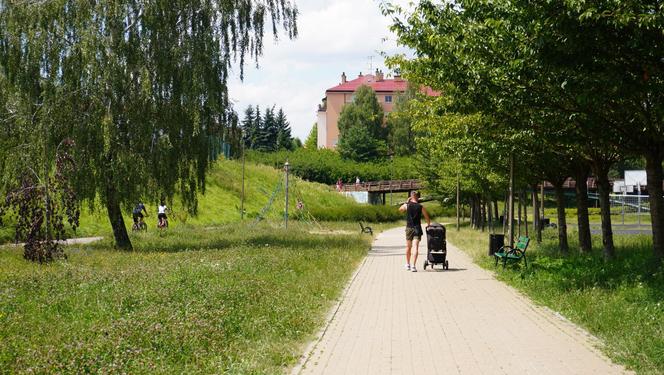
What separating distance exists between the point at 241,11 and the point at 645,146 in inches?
584

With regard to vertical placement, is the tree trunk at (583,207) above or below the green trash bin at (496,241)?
above

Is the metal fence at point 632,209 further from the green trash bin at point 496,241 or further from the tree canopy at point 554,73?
the tree canopy at point 554,73

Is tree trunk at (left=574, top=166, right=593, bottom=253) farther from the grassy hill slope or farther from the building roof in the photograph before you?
the building roof

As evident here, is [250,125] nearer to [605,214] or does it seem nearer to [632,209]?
[632,209]

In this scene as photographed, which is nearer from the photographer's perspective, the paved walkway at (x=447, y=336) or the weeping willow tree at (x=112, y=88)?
the paved walkway at (x=447, y=336)

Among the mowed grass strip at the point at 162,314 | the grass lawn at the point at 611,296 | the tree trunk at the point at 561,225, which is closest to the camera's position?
the mowed grass strip at the point at 162,314

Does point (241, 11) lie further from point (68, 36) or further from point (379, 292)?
point (379, 292)

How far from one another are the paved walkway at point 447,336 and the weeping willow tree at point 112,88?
10373mm

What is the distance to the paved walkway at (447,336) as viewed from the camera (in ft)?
24.9

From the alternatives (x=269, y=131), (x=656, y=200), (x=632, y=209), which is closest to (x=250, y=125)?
(x=269, y=131)

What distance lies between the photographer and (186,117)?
23.4 metres

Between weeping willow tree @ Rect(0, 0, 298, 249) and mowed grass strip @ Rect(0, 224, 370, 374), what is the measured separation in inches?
203

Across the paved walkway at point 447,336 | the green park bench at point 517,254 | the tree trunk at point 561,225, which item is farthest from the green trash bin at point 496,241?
the paved walkway at point 447,336

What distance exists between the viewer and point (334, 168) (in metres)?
97.3
